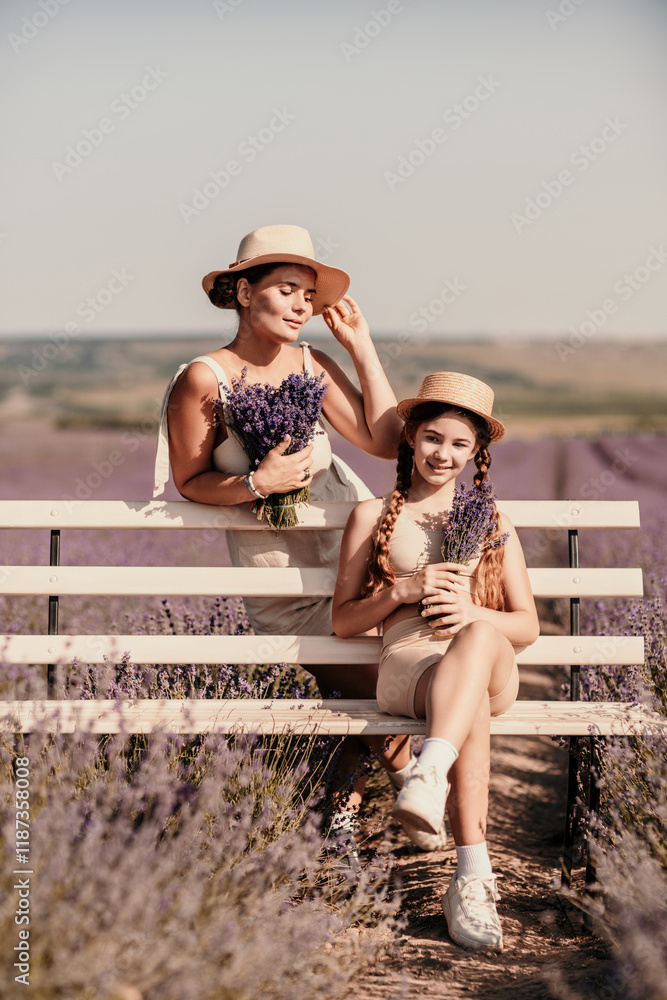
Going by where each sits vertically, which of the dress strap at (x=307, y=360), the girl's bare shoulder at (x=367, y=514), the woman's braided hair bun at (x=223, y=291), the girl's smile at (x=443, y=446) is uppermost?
the woman's braided hair bun at (x=223, y=291)

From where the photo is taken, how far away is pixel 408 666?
2541 mm

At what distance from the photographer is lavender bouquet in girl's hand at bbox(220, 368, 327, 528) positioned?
2705 millimetres

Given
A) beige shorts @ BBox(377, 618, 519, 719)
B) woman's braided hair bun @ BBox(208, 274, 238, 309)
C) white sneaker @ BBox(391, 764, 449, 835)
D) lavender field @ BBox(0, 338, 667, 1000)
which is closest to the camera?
lavender field @ BBox(0, 338, 667, 1000)

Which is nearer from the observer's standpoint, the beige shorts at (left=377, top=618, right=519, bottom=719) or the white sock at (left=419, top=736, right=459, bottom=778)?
the white sock at (left=419, top=736, right=459, bottom=778)

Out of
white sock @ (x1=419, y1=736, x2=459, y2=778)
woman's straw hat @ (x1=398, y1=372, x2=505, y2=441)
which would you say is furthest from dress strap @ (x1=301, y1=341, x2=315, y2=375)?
white sock @ (x1=419, y1=736, x2=459, y2=778)

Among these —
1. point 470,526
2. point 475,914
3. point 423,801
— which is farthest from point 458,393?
point 475,914

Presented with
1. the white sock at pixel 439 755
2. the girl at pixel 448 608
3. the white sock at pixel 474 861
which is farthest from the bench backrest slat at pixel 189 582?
the white sock at pixel 474 861

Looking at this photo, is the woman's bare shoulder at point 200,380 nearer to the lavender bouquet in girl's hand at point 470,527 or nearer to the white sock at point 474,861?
the lavender bouquet in girl's hand at point 470,527

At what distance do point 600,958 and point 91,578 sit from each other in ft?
6.26

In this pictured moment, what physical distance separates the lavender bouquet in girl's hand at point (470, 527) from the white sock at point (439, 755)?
1.51 ft

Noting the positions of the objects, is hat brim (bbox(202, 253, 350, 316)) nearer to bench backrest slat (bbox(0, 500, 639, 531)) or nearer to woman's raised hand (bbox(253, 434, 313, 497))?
woman's raised hand (bbox(253, 434, 313, 497))

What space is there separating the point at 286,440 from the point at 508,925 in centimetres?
158

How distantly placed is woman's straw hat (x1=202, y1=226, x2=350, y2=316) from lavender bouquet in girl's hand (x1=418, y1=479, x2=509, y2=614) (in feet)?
2.99

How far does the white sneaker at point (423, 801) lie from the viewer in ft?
6.69
